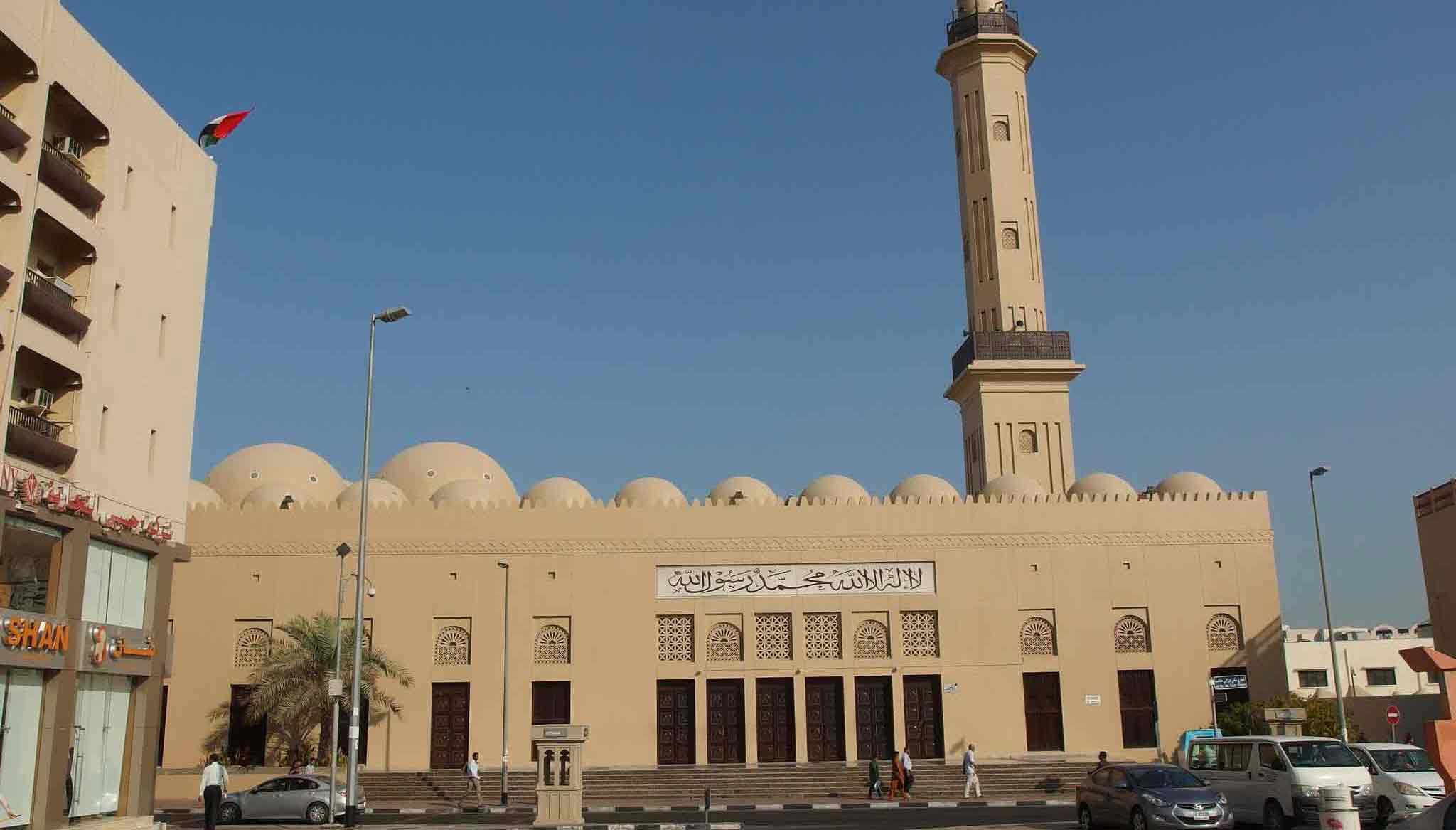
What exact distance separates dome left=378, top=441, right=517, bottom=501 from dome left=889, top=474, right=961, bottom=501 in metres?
11.8

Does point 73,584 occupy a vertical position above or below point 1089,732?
above

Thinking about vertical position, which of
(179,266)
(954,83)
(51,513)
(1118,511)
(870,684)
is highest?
(954,83)

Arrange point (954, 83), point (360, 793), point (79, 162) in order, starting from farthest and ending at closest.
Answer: point (954, 83)
point (360, 793)
point (79, 162)

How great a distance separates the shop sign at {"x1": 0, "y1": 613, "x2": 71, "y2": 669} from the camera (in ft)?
53.7

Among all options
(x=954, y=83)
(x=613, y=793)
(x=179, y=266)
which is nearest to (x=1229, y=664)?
(x=613, y=793)

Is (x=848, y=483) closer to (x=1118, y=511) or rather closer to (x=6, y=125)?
(x=1118, y=511)

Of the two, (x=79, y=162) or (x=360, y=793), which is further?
(x=360, y=793)

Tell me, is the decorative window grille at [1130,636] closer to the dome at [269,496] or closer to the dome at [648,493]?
the dome at [648,493]

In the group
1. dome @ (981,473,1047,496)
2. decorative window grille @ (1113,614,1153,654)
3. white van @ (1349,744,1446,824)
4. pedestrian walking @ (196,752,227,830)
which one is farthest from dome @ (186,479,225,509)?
white van @ (1349,744,1446,824)

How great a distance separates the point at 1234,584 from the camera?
32.8 metres

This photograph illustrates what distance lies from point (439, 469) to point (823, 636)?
13.3 metres

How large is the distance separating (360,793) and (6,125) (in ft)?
52.5

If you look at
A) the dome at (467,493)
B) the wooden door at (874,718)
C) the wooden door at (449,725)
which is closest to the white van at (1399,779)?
the wooden door at (874,718)

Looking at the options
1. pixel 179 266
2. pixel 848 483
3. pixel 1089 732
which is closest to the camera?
pixel 179 266
